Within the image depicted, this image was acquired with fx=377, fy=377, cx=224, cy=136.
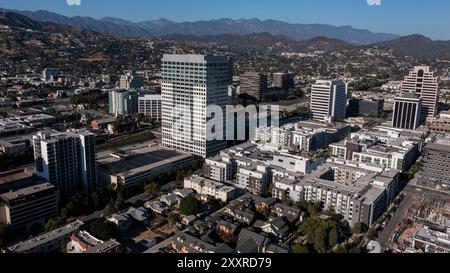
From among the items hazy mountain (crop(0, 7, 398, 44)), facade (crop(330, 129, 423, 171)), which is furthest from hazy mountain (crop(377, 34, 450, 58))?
facade (crop(330, 129, 423, 171))

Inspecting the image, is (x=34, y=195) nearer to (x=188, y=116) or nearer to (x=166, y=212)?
(x=166, y=212)

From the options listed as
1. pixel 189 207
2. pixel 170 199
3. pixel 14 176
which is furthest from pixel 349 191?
pixel 14 176

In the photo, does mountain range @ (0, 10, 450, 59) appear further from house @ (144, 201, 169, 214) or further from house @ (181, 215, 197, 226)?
house @ (181, 215, 197, 226)

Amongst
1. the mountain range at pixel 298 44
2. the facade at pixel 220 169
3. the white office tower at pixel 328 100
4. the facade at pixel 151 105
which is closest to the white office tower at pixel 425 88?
the white office tower at pixel 328 100

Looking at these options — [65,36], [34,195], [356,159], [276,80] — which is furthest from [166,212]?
[65,36]

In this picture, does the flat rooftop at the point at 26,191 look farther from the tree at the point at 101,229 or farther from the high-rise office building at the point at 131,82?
the high-rise office building at the point at 131,82
